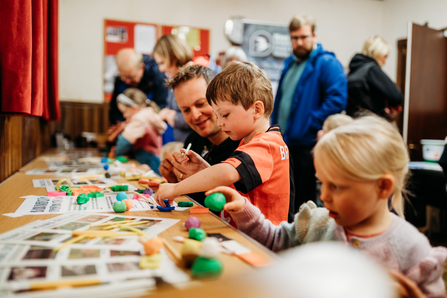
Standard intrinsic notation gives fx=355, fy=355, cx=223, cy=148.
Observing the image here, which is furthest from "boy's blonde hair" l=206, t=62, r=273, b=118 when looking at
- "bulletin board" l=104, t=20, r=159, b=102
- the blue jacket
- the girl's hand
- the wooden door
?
"bulletin board" l=104, t=20, r=159, b=102

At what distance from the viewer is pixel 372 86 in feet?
9.21

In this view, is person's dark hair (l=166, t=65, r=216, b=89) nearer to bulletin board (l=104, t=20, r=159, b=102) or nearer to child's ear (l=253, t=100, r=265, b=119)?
child's ear (l=253, t=100, r=265, b=119)

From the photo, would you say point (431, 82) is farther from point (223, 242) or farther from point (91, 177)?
point (223, 242)

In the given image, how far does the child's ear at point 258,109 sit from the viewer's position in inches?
45.4

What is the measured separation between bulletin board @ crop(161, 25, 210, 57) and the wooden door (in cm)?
247

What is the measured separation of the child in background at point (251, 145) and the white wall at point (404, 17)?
13.5 ft

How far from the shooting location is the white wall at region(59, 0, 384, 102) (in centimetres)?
438

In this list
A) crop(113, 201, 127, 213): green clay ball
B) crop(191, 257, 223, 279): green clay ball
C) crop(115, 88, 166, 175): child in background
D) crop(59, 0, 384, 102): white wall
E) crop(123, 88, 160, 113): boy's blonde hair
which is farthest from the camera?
crop(59, 0, 384, 102): white wall

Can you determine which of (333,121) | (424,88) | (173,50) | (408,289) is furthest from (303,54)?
(408,289)

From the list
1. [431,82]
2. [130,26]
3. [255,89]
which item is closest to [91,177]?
[255,89]

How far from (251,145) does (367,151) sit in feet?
1.19

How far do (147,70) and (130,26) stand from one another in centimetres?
152

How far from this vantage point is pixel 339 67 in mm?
2588

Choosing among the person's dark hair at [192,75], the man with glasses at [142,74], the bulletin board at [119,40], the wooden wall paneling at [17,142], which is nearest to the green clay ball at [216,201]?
the person's dark hair at [192,75]
